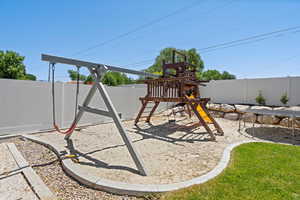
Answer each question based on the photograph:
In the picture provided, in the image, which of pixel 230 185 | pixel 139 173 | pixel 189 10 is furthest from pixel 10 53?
pixel 230 185

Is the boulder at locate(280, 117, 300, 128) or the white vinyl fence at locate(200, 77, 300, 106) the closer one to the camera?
the boulder at locate(280, 117, 300, 128)

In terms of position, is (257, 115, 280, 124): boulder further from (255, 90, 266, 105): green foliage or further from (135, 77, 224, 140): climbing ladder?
(135, 77, 224, 140): climbing ladder

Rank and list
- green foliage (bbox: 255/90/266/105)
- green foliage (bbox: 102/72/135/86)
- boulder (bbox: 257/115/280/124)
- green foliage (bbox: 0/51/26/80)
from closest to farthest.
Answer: boulder (bbox: 257/115/280/124), green foliage (bbox: 255/90/266/105), green foliage (bbox: 0/51/26/80), green foliage (bbox: 102/72/135/86)

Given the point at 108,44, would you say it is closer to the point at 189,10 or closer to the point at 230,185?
the point at 189,10

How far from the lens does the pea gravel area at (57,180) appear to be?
1882 millimetres

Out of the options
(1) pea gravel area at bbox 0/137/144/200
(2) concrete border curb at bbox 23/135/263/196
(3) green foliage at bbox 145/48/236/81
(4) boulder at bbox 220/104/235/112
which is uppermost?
(3) green foliage at bbox 145/48/236/81

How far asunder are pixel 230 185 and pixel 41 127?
5.68 meters

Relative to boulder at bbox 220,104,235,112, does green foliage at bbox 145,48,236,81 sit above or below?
above

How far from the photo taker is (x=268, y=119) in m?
6.92

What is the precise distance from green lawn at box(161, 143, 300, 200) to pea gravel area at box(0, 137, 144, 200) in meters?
0.89

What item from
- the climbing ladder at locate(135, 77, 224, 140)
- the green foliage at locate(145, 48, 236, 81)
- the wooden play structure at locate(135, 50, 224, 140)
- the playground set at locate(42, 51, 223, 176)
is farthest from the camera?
the green foliage at locate(145, 48, 236, 81)

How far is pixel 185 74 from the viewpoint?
18.8ft

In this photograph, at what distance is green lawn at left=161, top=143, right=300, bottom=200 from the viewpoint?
184 cm

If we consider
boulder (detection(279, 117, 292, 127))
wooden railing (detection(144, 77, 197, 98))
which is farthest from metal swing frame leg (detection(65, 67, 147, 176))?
boulder (detection(279, 117, 292, 127))
